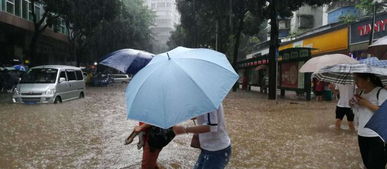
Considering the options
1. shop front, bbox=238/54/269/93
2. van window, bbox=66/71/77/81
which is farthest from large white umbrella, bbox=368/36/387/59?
shop front, bbox=238/54/269/93

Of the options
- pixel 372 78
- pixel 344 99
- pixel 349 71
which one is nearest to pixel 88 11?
pixel 344 99

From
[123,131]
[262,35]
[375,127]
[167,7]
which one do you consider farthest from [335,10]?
[167,7]

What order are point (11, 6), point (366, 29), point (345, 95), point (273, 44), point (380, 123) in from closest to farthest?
1. point (380, 123)
2. point (345, 95)
3. point (273, 44)
4. point (366, 29)
5. point (11, 6)

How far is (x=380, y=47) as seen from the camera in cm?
718

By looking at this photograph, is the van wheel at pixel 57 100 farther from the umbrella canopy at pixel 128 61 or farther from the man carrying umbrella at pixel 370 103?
the man carrying umbrella at pixel 370 103

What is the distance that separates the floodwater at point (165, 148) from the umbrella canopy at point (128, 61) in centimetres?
160

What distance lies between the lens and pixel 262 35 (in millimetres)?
55562

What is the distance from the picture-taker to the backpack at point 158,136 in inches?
167

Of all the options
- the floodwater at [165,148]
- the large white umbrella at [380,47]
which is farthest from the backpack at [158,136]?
the large white umbrella at [380,47]

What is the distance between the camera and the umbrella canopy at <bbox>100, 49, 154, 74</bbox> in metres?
→ 5.16

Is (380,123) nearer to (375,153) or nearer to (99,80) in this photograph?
(375,153)

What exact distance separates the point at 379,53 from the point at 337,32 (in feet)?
56.3

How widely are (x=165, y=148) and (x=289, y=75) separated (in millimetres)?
14083

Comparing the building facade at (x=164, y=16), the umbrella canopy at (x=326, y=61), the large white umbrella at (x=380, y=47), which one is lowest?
the umbrella canopy at (x=326, y=61)
